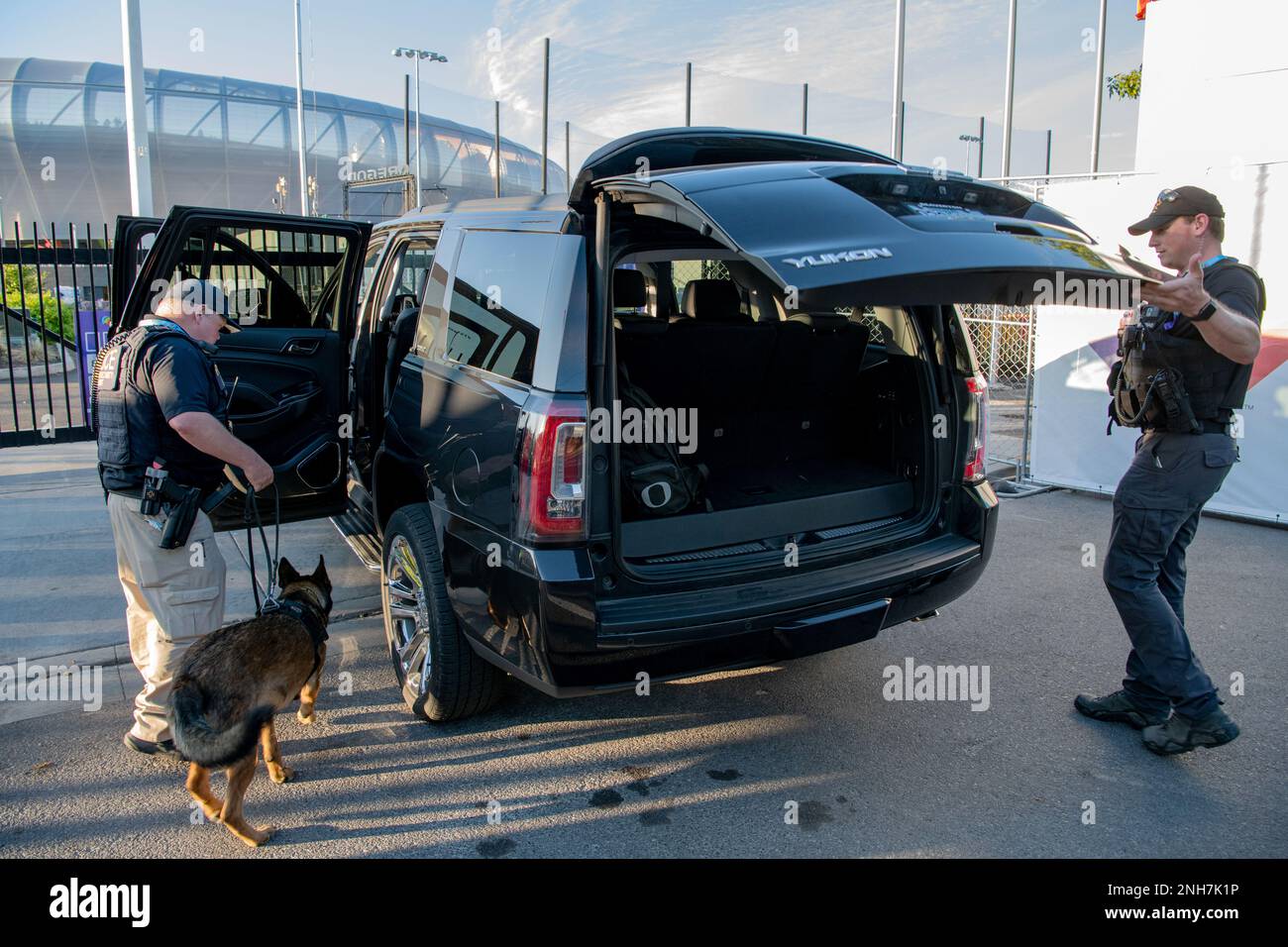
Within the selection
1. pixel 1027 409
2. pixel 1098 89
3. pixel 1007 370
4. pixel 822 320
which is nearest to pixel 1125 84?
pixel 1098 89

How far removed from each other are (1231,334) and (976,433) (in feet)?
3.26

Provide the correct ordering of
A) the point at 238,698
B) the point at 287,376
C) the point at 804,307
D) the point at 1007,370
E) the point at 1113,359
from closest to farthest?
1. the point at 804,307
2. the point at 238,698
3. the point at 287,376
4. the point at 1113,359
5. the point at 1007,370

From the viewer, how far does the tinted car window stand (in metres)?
3.03

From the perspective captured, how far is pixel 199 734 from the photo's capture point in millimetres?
2744

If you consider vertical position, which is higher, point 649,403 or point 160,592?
point 649,403

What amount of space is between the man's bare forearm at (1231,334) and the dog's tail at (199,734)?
11.3 ft

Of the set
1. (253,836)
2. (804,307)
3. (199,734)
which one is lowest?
(253,836)

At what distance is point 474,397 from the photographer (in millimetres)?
3227

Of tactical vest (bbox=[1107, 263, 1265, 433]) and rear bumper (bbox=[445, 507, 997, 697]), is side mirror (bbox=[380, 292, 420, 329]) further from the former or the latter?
tactical vest (bbox=[1107, 263, 1265, 433])

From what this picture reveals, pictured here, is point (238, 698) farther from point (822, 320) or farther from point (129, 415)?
point (822, 320)

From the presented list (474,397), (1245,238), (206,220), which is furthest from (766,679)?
(1245,238)

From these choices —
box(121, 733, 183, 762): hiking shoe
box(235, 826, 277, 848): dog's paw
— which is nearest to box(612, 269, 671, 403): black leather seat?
box(235, 826, 277, 848): dog's paw
